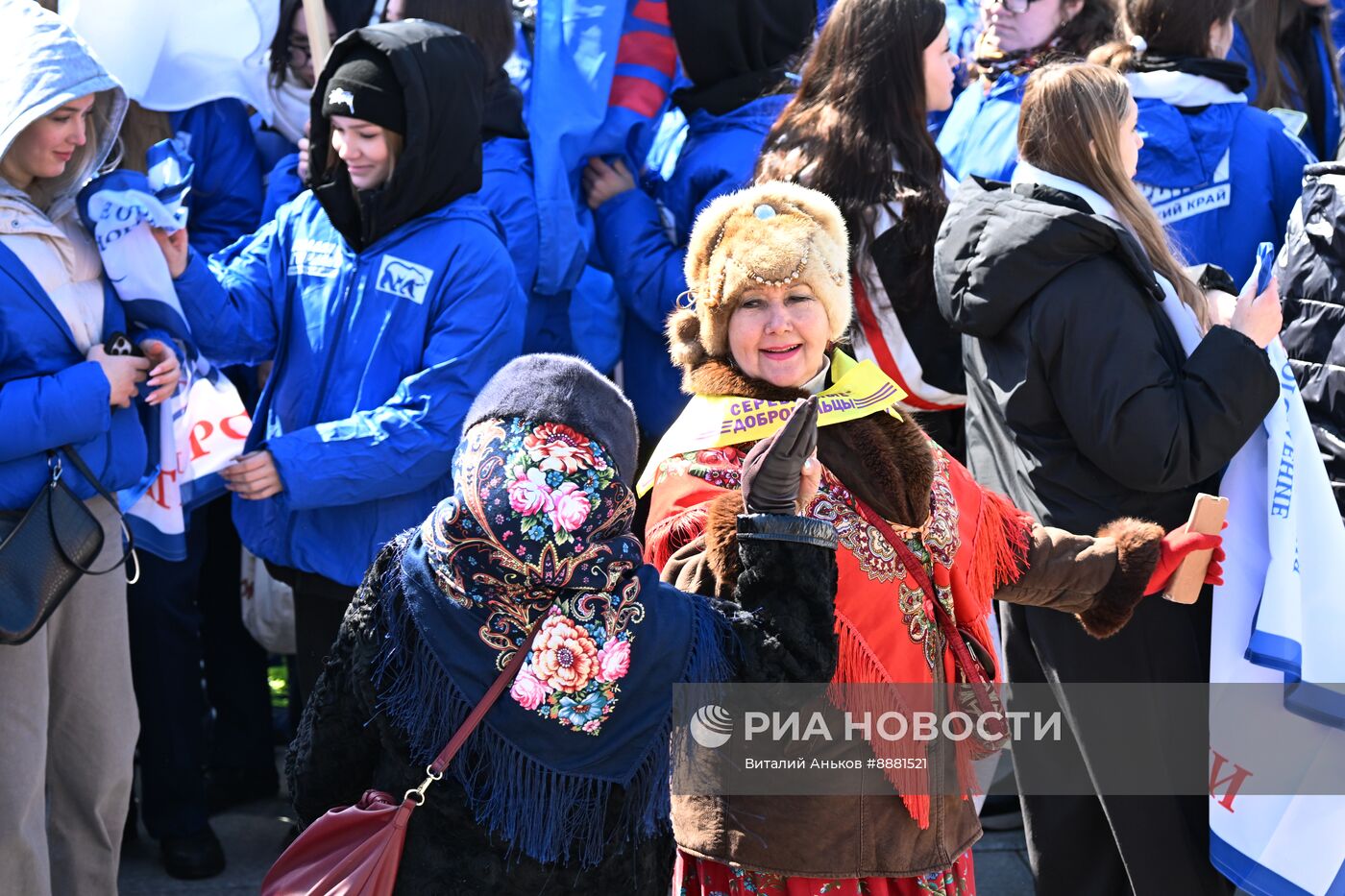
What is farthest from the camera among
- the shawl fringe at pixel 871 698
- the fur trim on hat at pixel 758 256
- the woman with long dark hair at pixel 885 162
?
the woman with long dark hair at pixel 885 162

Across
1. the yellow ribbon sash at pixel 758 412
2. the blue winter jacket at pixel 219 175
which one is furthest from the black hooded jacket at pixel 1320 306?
the blue winter jacket at pixel 219 175

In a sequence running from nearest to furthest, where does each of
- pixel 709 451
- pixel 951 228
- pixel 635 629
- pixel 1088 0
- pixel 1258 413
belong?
pixel 635 629, pixel 709 451, pixel 1258 413, pixel 951 228, pixel 1088 0

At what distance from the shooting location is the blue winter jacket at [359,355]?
3.77m

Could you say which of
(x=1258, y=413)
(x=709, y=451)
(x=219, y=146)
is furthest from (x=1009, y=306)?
(x=219, y=146)

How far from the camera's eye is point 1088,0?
4.91 metres

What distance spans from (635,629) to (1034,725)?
1.80 m

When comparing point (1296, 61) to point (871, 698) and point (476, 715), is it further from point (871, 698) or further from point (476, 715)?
point (476, 715)

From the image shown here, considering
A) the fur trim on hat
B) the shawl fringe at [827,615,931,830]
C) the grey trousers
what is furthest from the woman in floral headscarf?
the grey trousers

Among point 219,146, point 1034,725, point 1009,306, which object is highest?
point 1009,306

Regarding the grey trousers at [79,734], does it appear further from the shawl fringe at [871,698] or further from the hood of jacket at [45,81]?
the shawl fringe at [871,698]

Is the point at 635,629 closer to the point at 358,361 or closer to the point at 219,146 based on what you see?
the point at 358,361

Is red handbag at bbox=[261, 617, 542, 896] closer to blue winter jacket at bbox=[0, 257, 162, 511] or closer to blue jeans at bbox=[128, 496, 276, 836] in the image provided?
blue winter jacket at bbox=[0, 257, 162, 511]

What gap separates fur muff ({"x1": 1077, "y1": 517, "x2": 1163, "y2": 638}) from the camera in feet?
9.92

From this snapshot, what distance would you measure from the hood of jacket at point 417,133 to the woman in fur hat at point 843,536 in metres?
1.09
